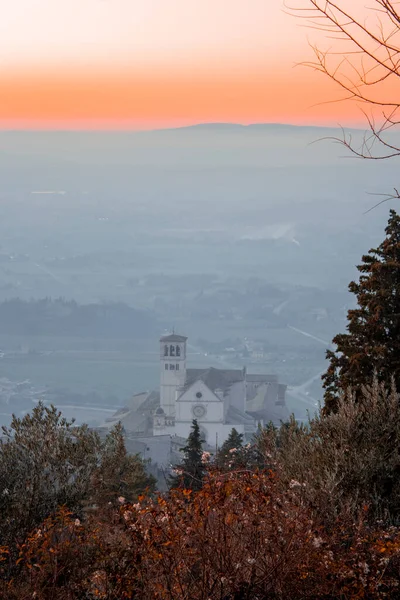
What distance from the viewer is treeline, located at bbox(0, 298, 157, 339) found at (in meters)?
161

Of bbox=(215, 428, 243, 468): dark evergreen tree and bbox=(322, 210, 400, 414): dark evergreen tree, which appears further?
bbox=(322, 210, 400, 414): dark evergreen tree

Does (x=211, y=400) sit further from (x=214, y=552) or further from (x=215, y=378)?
(x=214, y=552)

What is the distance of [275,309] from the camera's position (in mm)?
169625

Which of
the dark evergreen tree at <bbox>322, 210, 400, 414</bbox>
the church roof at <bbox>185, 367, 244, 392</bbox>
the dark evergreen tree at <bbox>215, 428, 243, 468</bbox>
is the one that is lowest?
the dark evergreen tree at <bbox>215, 428, 243, 468</bbox>

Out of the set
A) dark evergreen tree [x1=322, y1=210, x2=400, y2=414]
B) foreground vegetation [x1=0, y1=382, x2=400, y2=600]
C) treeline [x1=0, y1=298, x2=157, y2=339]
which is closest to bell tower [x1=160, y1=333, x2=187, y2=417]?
treeline [x1=0, y1=298, x2=157, y2=339]

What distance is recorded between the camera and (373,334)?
947 cm

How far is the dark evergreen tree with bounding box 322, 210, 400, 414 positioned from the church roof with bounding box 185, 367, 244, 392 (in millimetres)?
73145

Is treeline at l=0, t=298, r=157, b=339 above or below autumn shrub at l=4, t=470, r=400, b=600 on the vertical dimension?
above

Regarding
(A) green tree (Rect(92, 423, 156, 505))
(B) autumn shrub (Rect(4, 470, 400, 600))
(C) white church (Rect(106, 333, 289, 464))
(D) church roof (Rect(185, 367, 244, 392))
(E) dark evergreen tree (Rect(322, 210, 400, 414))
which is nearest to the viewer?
(B) autumn shrub (Rect(4, 470, 400, 600))

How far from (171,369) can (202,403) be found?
9273 millimetres

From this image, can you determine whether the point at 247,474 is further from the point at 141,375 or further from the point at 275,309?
the point at 275,309

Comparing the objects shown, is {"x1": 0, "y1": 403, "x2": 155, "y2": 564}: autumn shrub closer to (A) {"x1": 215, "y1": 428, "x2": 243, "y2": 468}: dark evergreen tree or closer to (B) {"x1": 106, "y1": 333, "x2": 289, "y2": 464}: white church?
(A) {"x1": 215, "y1": 428, "x2": 243, "y2": 468}: dark evergreen tree

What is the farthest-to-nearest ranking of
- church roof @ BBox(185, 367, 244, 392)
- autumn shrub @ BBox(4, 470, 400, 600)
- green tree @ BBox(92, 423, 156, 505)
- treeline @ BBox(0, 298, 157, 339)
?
treeline @ BBox(0, 298, 157, 339) < church roof @ BBox(185, 367, 244, 392) < green tree @ BBox(92, 423, 156, 505) < autumn shrub @ BBox(4, 470, 400, 600)

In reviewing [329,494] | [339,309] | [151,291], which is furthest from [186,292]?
[329,494]
